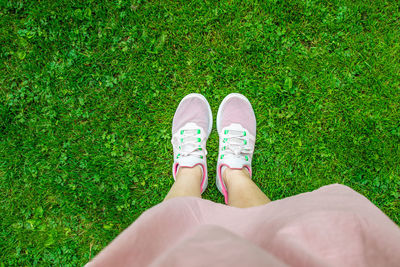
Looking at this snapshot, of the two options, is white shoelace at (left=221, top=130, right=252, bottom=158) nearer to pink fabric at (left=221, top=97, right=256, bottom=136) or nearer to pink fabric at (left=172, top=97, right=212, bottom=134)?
pink fabric at (left=221, top=97, right=256, bottom=136)

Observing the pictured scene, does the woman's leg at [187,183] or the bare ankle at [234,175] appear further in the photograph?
the bare ankle at [234,175]

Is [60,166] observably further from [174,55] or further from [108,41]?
[174,55]

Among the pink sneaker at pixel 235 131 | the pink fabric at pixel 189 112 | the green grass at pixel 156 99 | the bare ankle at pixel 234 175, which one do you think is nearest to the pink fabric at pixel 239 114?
the pink sneaker at pixel 235 131

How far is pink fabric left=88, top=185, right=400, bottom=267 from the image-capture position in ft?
3.12

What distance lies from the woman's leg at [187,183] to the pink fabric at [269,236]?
743mm

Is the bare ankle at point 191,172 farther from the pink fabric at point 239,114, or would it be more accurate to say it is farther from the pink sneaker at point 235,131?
the pink fabric at point 239,114

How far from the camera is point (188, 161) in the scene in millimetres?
2648

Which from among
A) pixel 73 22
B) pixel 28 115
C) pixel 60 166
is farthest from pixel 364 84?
pixel 28 115

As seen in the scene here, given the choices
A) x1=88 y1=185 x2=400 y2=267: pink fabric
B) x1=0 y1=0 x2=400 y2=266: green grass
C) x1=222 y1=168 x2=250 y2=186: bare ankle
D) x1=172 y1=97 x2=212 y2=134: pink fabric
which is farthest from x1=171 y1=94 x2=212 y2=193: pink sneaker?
x1=88 y1=185 x2=400 y2=267: pink fabric

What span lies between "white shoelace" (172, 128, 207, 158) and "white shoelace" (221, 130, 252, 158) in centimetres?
27

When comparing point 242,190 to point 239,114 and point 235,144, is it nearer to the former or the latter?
point 235,144

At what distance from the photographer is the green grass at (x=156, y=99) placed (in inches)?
108

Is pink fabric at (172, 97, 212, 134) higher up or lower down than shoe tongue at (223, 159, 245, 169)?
higher up

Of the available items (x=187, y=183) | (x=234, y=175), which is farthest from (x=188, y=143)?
(x=234, y=175)
